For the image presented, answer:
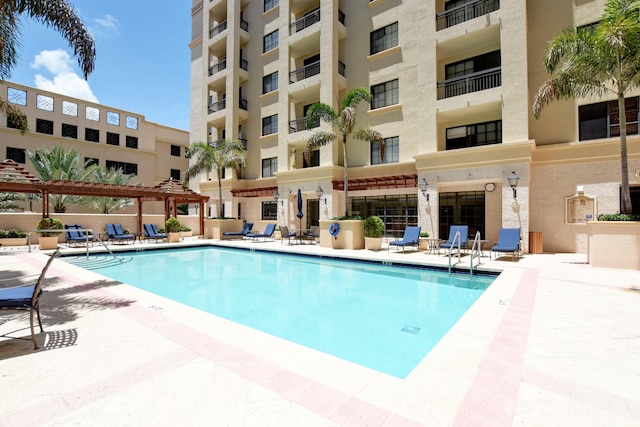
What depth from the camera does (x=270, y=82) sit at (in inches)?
947

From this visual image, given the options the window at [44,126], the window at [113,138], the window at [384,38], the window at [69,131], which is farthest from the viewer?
the window at [113,138]

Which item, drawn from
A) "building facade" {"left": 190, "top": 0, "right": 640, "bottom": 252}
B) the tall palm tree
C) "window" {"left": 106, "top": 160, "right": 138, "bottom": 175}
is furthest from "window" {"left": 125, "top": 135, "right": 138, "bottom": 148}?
the tall palm tree

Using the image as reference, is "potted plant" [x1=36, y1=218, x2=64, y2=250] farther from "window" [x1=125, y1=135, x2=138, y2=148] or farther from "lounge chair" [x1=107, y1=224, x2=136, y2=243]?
"window" [x1=125, y1=135, x2=138, y2=148]

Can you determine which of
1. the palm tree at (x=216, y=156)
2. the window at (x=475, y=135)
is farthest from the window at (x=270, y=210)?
the window at (x=475, y=135)

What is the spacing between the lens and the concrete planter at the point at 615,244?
8.95 meters

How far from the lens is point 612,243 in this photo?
9.25 meters

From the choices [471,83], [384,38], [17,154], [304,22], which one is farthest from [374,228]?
[17,154]

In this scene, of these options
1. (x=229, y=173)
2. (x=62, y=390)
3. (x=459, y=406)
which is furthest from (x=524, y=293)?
(x=229, y=173)

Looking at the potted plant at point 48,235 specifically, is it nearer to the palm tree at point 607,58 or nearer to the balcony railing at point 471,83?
the balcony railing at point 471,83

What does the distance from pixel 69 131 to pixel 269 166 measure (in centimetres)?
2269

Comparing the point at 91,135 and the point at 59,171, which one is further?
the point at 91,135

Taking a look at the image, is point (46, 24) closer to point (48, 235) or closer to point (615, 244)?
point (48, 235)

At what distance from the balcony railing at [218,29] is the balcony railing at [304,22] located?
861 cm

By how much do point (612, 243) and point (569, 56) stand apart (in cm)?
645
